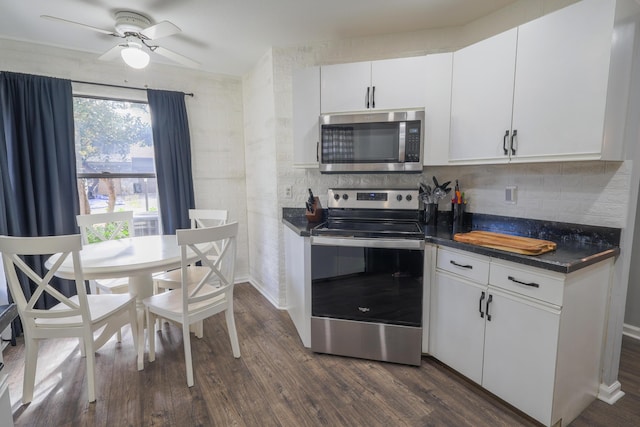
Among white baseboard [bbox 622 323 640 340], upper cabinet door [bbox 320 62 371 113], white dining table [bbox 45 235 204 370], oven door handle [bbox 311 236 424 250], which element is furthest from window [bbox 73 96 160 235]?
white baseboard [bbox 622 323 640 340]

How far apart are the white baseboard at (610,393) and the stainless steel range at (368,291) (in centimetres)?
102

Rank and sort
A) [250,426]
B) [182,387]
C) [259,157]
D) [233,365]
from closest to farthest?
[250,426] → [182,387] → [233,365] → [259,157]

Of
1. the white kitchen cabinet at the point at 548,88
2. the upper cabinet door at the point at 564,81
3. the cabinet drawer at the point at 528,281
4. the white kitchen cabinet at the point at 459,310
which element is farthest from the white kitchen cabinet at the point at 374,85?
the cabinet drawer at the point at 528,281

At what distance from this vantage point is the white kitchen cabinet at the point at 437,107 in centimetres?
219

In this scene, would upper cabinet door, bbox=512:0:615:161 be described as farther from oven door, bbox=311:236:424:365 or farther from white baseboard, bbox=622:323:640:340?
white baseboard, bbox=622:323:640:340

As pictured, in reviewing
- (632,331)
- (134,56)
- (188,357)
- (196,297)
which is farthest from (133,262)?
(632,331)

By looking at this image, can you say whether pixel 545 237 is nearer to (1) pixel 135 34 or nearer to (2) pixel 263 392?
(2) pixel 263 392

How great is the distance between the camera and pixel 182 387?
6.47 ft

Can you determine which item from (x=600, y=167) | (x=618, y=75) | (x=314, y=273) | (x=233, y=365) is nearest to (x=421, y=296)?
(x=314, y=273)

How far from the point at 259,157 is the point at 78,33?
176 centimetres

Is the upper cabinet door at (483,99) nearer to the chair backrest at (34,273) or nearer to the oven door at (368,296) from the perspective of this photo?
the oven door at (368,296)

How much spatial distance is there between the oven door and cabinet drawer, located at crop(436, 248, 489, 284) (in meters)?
0.13

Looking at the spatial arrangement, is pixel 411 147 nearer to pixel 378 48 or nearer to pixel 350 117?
pixel 350 117

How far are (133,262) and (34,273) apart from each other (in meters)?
0.50
